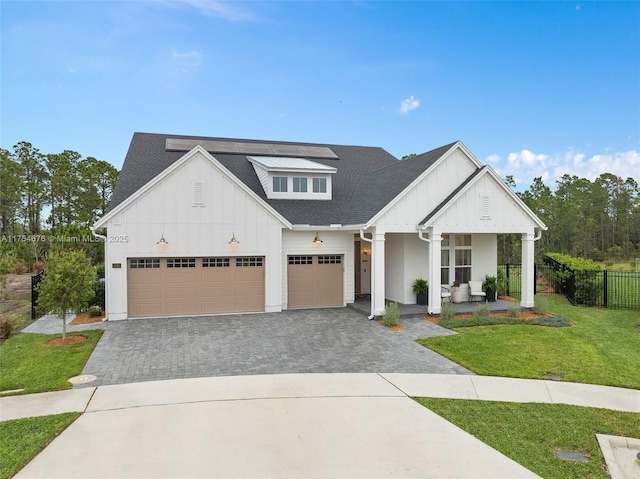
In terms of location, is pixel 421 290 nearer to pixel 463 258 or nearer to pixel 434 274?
pixel 434 274

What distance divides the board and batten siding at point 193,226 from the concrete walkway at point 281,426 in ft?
22.5

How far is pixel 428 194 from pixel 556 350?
6.65m

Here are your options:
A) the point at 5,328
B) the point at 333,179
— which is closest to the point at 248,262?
the point at 333,179

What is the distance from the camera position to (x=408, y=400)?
688 cm

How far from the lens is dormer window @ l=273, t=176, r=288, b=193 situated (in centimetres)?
1694

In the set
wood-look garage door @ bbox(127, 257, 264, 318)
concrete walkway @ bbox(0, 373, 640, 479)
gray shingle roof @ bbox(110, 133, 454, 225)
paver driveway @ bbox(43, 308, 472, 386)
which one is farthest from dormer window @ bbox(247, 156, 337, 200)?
concrete walkway @ bbox(0, 373, 640, 479)

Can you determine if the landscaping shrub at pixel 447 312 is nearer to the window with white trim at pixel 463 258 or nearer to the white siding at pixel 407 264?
the white siding at pixel 407 264

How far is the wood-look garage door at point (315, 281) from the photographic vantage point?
15609 millimetres

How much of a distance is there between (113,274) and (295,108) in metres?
14.7

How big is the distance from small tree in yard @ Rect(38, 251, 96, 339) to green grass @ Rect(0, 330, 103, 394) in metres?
0.81

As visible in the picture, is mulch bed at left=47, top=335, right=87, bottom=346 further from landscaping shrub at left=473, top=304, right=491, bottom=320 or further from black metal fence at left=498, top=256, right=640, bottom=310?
black metal fence at left=498, top=256, right=640, bottom=310

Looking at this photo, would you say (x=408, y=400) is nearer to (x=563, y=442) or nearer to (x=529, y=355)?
(x=563, y=442)

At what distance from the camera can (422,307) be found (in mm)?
15023

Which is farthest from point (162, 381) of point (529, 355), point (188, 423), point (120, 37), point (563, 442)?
point (120, 37)
